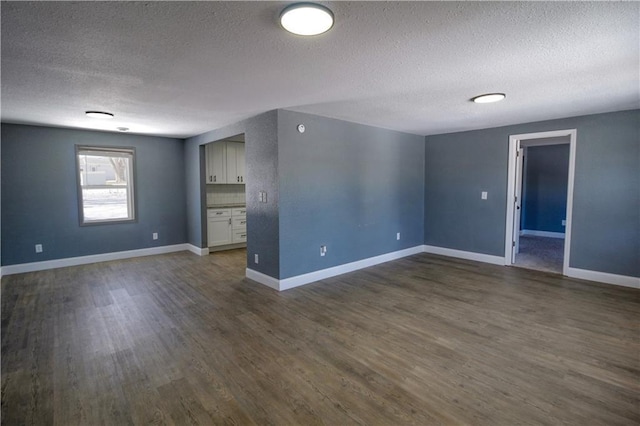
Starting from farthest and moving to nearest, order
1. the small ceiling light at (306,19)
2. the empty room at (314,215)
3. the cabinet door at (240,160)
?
the cabinet door at (240,160)
the empty room at (314,215)
the small ceiling light at (306,19)

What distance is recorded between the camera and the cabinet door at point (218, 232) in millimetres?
6101

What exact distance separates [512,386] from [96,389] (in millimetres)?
2778

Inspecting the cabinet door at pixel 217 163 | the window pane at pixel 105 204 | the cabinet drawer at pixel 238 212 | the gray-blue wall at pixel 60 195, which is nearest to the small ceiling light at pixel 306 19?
the cabinet door at pixel 217 163

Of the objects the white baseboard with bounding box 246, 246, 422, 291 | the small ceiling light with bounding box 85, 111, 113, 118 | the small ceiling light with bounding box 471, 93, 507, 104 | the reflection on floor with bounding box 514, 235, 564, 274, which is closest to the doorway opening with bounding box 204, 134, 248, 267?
the white baseboard with bounding box 246, 246, 422, 291

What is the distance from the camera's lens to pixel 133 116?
4137mm

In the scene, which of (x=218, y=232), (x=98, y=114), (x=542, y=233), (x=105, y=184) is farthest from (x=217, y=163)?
(x=542, y=233)

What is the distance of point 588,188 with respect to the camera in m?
4.28

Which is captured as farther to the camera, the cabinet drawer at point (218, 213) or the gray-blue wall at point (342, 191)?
the cabinet drawer at point (218, 213)

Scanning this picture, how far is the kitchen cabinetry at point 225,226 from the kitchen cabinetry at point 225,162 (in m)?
0.62

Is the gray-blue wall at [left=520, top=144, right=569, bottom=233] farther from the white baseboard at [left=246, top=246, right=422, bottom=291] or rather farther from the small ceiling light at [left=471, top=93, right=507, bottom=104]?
the small ceiling light at [left=471, top=93, right=507, bottom=104]

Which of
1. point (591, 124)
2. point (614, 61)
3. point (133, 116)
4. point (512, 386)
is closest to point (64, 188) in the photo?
point (133, 116)

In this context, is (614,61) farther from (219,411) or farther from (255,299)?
(255,299)

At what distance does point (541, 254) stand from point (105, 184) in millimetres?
8107

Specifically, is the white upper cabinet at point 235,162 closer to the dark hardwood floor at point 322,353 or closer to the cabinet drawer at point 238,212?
the cabinet drawer at point 238,212
